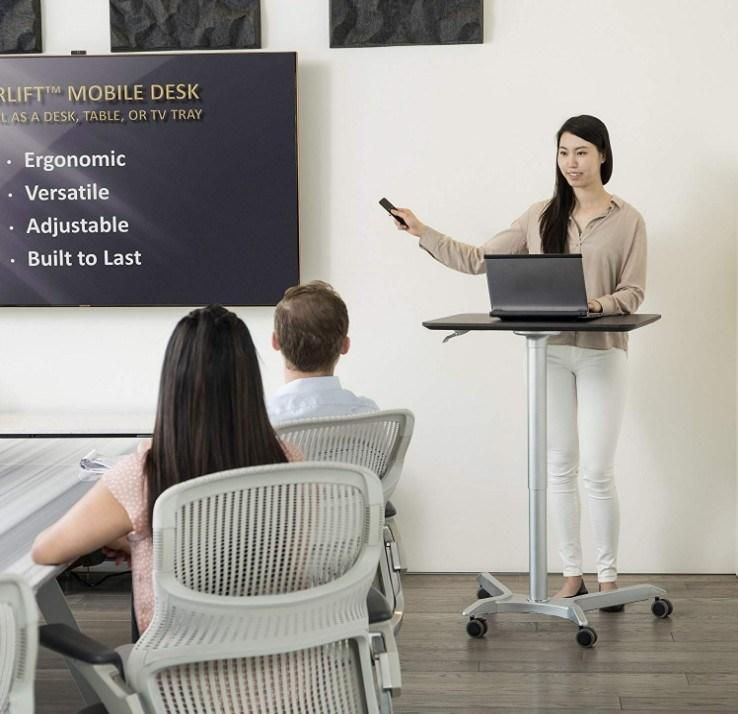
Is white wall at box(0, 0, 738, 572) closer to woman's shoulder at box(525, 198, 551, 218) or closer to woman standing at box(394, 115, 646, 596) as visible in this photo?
woman's shoulder at box(525, 198, 551, 218)

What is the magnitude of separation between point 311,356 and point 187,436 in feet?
2.84

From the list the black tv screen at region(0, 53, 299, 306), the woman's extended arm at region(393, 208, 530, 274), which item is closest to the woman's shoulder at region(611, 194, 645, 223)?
the woman's extended arm at region(393, 208, 530, 274)

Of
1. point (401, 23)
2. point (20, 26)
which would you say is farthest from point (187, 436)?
point (20, 26)

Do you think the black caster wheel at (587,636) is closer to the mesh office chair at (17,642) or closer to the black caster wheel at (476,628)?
the black caster wheel at (476,628)

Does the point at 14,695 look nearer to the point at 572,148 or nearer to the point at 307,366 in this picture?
the point at 307,366

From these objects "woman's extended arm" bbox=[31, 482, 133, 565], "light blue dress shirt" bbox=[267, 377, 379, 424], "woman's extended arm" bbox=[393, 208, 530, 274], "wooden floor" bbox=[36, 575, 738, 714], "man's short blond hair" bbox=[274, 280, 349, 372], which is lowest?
"wooden floor" bbox=[36, 575, 738, 714]

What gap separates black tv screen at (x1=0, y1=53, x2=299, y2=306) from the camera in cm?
467

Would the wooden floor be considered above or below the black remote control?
below

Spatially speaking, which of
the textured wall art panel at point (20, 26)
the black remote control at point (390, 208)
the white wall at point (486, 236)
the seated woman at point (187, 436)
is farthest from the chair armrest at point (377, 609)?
the textured wall art panel at point (20, 26)

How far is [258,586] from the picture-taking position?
1.96 m

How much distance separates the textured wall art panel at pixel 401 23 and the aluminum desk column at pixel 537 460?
4.57 feet

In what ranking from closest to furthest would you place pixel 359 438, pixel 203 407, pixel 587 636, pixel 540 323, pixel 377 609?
1. pixel 203 407
2. pixel 377 609
3. pixel 359 438
4. pixel 540 323
5. pixel 587 636

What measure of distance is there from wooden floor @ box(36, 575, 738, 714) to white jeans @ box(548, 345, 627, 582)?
0.86 ft

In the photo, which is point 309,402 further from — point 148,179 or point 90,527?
point 148,179
